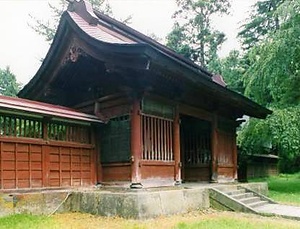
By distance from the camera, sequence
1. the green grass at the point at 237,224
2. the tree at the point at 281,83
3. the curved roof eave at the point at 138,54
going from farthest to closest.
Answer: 1. the tree at the point at 281,83
2. the curved roof eave at the point at 138,54
3. the green grass at the point at 237,224

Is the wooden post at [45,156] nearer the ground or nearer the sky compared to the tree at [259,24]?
nearer the ground

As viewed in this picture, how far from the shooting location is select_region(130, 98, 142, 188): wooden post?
26.6ft

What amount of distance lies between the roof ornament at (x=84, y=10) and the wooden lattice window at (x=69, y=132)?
8.80 feet

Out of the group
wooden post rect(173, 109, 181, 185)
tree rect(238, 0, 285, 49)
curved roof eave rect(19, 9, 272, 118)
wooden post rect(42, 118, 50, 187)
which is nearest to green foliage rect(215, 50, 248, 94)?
tree rect(238, 0, 285, 49)

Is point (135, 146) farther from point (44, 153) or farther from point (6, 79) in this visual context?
point (6, 79)

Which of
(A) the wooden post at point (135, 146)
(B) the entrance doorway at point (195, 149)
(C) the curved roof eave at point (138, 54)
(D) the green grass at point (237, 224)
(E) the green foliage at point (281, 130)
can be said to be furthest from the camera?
(E) the green foliage at point (281, 130)

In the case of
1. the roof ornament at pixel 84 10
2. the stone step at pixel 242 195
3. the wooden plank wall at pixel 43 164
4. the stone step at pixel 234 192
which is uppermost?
the roof ornament at pixel 84 10

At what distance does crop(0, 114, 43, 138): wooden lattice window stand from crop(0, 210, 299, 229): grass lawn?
5.40ft

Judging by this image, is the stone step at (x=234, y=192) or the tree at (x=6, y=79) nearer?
the stone step at (x=234, y=192)

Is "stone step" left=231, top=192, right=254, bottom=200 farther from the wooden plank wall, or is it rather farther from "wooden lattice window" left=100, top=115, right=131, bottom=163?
the wooden plank wall

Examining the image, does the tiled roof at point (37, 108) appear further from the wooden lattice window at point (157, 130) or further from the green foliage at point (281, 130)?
the green foliage at point (281, 130)

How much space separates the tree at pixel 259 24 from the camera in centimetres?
2241

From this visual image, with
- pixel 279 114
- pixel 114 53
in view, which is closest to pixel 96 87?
pixel 114 53

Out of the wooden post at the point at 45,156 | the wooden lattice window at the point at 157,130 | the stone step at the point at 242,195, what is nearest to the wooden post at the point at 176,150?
the wooden lattice window at the point at 157,130
